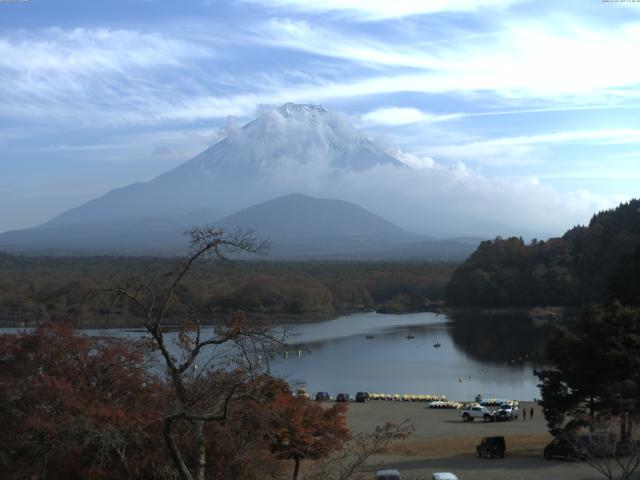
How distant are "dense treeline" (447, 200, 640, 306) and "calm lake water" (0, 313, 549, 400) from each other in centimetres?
345

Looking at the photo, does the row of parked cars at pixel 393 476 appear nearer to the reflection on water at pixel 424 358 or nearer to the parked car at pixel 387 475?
the parked car at pixel 387 475

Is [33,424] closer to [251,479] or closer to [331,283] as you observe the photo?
[251,479]

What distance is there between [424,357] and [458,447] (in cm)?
1671

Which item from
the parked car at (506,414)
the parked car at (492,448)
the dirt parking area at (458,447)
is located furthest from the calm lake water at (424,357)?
the parked car at (492,448)

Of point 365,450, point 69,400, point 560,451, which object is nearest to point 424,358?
point 560,451

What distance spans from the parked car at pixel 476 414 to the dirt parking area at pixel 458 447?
0.14m

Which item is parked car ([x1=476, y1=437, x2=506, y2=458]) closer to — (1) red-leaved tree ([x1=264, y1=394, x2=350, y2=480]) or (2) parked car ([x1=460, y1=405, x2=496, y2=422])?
(1) red-leaved tree ([x1=264, y1=394, x2=350, y2=480])

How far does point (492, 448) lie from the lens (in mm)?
11266

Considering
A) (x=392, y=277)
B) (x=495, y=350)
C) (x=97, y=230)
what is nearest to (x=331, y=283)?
(x=392, y=277)

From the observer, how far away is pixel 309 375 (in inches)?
974

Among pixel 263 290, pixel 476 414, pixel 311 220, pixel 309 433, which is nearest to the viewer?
pixel 309 433

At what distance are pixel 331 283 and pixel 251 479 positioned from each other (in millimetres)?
47768

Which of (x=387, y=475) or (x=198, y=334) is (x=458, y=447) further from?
(x=198, y=334)

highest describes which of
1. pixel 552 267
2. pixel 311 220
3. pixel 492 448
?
pixel 311 220
